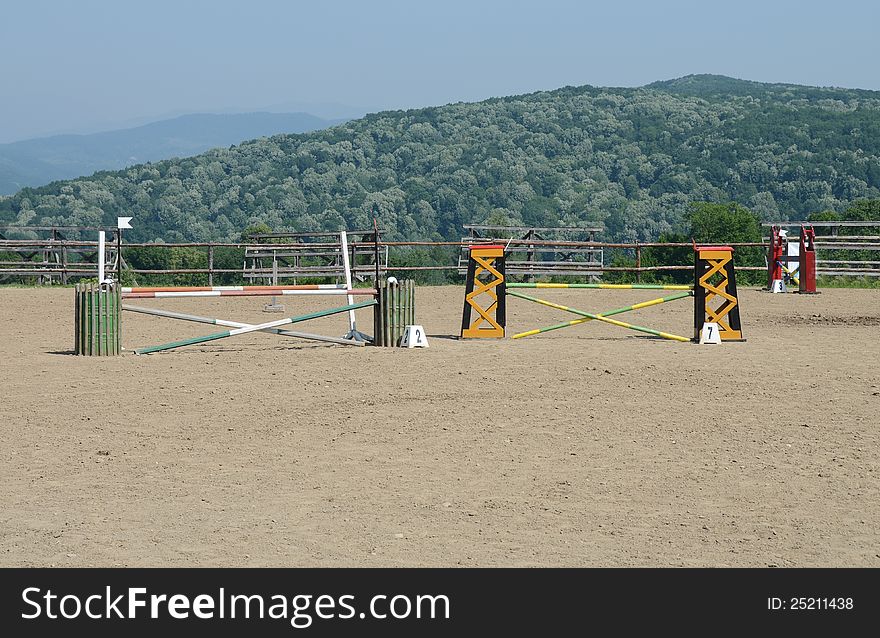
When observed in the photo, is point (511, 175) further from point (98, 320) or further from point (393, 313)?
point (98, 320)

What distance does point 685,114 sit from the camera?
10388 centimetres

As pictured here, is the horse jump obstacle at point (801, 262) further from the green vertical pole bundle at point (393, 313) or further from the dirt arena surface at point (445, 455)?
the green vertical pole bundle at point (393, 313)

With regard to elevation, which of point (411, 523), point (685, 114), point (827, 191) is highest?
point (685, 114)

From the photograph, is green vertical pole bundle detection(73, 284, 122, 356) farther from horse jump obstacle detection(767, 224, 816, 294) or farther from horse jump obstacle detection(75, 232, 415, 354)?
horse jump obstacle detection(767, 224, 816, 294)

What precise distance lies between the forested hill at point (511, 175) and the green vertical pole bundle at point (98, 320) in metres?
54.6

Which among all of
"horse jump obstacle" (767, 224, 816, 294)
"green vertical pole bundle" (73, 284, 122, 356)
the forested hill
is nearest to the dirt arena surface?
"green vertical pole bundle" (73, 284, 122, 356)

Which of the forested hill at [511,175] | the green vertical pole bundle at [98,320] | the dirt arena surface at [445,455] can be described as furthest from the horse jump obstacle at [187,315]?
the forested hill at [511,175]

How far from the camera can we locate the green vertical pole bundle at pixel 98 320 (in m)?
13.2

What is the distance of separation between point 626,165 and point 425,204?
1878cm

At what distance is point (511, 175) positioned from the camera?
90.0 metres

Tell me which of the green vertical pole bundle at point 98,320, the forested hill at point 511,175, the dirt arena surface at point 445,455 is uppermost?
the forested hill at point 511,175

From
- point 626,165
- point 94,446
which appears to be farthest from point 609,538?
point 626,165

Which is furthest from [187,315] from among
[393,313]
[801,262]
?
[801,262]

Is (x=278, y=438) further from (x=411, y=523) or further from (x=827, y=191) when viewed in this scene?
(x=827, y=191)
